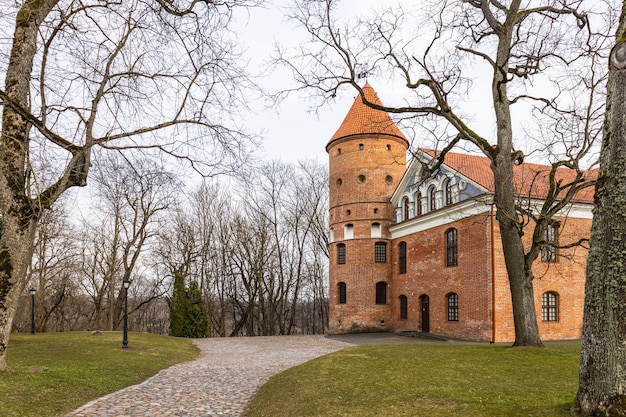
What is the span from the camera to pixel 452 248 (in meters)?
22.7

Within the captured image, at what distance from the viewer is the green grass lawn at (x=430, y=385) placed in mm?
6867

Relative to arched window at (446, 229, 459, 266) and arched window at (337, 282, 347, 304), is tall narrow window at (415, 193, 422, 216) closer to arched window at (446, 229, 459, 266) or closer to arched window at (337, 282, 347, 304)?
arched window at (446, 229, 459, 266)

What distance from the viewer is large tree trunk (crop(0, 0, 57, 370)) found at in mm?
9148

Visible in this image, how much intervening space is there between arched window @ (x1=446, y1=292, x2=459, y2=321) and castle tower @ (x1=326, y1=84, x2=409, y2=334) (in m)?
5.26

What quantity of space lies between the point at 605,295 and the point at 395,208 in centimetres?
2301

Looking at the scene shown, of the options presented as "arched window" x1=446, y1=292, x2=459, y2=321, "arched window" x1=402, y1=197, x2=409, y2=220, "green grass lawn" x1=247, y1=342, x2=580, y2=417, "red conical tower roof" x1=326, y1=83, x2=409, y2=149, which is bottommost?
"green grass lawn" x1=247, y1=342, x2=580, y2=417

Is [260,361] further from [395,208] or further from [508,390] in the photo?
[395,208]

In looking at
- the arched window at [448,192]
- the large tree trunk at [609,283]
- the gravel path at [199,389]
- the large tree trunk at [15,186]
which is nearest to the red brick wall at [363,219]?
the arched window at [448,192]

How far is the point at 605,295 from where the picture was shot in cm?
481

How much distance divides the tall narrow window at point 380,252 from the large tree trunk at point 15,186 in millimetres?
20606

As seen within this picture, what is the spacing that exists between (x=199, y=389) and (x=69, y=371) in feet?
9.78

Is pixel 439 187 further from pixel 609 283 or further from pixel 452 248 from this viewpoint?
pixel 609 283

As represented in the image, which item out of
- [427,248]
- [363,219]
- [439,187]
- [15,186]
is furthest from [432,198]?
[15,186]

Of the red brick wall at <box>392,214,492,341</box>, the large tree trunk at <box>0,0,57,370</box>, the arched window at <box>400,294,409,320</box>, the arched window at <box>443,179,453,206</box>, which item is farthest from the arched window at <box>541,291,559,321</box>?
the large tree trunk at <box>0,0,57,370</box>
